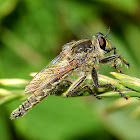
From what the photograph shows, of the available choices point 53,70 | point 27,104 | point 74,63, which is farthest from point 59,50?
point 27,104

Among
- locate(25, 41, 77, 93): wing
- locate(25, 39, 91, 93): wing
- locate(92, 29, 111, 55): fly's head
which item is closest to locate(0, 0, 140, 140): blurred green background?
locate(92, 29, 111, 55): fly's head

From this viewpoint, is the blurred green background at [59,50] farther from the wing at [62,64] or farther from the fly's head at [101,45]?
the wing at [62,64]

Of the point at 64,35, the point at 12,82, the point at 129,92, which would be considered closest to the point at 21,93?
the point at 12,82

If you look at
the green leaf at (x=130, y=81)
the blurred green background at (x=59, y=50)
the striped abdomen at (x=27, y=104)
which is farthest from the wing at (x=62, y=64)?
the green leaf at (x=130, y=81)

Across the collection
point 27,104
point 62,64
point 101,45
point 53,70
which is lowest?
point 27,104

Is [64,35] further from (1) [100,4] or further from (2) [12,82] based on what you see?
(2) [12,82]

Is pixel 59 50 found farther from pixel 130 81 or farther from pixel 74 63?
pixel 130 81
